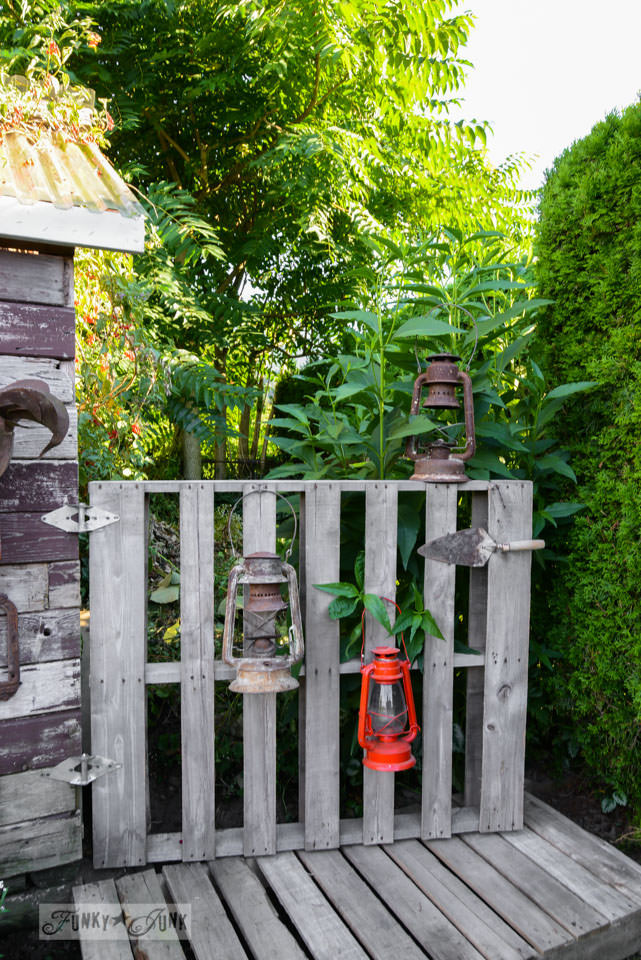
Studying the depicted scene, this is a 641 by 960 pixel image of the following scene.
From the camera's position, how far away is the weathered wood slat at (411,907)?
5.21ft

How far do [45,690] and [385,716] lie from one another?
1.01m

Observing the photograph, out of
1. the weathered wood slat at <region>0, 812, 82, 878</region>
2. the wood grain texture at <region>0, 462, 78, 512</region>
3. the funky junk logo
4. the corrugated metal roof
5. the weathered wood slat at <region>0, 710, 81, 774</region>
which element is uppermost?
the corrugated metal roof

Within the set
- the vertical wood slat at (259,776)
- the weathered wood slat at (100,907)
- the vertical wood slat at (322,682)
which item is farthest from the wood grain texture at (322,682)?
the weathered wood slat at (100,907)

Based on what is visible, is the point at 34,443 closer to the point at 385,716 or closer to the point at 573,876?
the point at 385,716

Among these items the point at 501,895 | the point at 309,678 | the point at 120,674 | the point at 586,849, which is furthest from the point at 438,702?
the point at 120,674

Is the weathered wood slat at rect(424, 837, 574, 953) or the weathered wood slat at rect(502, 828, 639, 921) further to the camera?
the weathered wood slat at rect(502, 828, 639, 921)

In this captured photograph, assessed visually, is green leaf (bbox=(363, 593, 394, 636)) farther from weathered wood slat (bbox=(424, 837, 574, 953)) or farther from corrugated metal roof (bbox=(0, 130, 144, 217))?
corrugated metal roof (bbox=(0, 130, 144, 217))

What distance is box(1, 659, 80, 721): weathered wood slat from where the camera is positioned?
1.83 m

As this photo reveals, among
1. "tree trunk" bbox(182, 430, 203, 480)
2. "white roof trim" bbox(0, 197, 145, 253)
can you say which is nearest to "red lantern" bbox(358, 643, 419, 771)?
"white roof trim" bbox(0, 197, 145, 253)

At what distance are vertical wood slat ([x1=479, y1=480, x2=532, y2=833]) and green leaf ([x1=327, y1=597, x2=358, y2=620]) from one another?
1.61 feet

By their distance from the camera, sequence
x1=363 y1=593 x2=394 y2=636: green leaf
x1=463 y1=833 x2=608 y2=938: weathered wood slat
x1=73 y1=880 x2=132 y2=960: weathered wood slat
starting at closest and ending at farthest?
x1=73 y1=880 x2=132 y2=960: weathered wood slat < x1=463 y1=833 x2=608 y2=938: weathered wood slat < x1=363 y1=593 x2=394 y2=636: green leaf

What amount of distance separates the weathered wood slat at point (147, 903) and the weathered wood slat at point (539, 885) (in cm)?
97

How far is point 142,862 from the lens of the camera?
6.24 ft

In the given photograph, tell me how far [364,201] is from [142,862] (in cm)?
727
